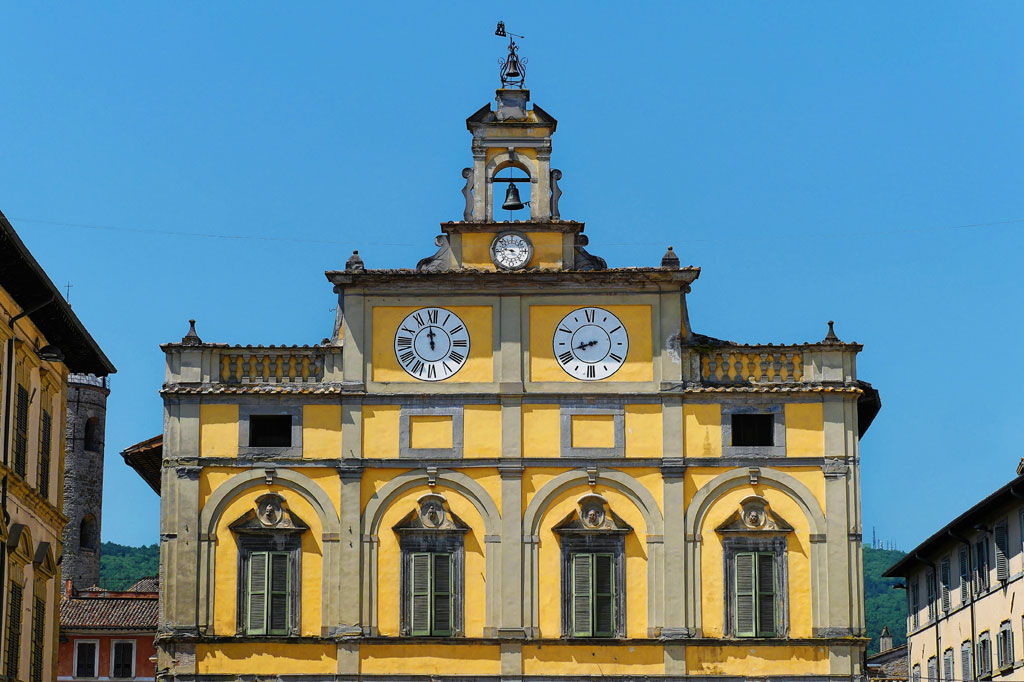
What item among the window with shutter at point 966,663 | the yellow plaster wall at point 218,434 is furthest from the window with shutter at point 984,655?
the yellow plaster wall at point 218,434

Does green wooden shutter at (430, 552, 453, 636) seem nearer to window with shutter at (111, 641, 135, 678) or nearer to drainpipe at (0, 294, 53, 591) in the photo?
drainpipe at (0, 294, 53, 591)

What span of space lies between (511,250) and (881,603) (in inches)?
2777

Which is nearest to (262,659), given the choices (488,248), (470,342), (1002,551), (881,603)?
(470,342)

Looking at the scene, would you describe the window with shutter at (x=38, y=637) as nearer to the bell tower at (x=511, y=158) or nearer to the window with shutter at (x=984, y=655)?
the bell tower at (x=511, y=158)

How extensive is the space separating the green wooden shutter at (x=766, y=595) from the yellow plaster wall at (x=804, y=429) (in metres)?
2.50

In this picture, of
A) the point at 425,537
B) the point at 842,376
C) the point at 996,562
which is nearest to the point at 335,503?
the point at 425,537

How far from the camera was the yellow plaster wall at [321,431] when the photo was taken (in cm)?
4347

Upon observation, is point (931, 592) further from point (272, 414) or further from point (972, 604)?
point (272, 414)

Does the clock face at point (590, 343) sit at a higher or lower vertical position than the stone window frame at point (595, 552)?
higher

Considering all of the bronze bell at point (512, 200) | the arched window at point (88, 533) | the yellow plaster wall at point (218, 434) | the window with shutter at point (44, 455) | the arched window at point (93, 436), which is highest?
the arched window at point (93, 436)

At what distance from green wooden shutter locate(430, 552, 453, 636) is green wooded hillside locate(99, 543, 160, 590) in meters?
67.4

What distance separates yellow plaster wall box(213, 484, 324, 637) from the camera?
4256 cm

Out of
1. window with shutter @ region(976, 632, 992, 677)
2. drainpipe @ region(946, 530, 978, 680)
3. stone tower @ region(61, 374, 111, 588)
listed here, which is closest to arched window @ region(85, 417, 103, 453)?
stone tower @ region(61, 374, 111, 588)

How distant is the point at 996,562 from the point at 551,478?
53.5 feet
